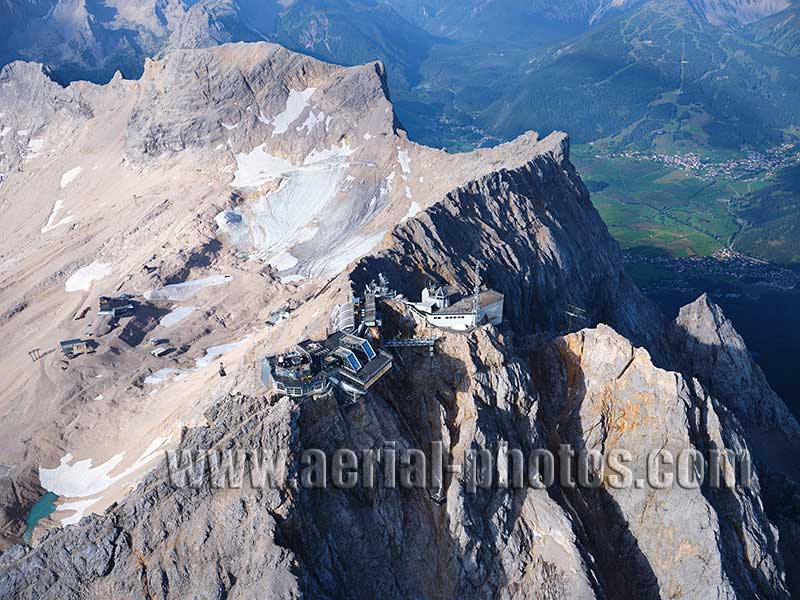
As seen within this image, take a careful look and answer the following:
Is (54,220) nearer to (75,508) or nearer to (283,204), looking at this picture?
(283,204)

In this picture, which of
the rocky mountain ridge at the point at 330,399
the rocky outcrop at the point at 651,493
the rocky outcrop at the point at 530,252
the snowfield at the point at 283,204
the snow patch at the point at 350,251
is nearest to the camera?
the rocky mountain ridge at the point at 330,399

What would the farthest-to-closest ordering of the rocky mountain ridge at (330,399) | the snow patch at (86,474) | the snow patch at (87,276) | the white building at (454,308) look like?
1. the snow patch at (87,276)
2. the snow patch at (86,474)
3. the white building at (454,308)
4. the rocky mountain ridge at (330,399)

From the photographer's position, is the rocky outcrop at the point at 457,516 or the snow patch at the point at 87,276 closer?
the rocky outcrop at the point at 457,516

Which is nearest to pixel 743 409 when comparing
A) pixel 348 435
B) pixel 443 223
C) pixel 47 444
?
pixel 443 223

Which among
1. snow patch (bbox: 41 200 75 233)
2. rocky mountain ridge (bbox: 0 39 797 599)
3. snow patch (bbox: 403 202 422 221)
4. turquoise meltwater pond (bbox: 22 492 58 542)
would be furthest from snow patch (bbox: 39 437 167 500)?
snow patch (bbox: 41 200 75 233)

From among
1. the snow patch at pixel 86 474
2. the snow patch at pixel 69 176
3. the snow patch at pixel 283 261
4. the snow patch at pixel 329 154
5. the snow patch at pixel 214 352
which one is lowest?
the snow patch at pixel 86 474

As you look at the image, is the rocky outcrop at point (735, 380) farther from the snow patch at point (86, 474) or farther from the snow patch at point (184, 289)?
the snow patch at point (184, 289)

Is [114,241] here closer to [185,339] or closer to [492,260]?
[185,339]

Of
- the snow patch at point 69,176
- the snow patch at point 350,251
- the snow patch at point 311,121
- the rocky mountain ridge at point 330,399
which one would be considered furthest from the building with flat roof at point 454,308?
the snow patch at point 69,176
